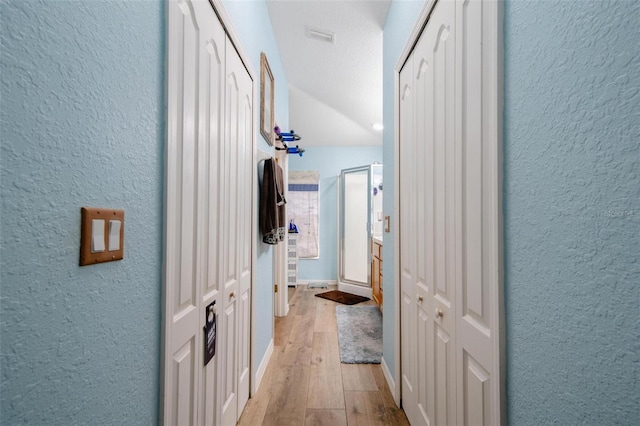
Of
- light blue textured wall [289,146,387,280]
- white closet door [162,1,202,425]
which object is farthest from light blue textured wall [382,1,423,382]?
light blue textured wall [289,146,387,280]

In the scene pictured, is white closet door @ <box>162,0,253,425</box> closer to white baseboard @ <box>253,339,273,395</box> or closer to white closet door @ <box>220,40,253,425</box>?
white closet door @ <box>220,40,253,425</box>

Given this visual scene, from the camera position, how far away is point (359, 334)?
2.70 m

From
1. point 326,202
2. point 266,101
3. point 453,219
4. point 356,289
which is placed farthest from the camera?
point 326,202

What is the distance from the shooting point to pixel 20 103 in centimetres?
43

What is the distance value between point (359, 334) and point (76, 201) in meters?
2.63

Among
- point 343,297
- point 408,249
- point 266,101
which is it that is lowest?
point 343,297

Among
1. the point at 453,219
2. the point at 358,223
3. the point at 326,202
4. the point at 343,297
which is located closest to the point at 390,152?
the point at 453,219

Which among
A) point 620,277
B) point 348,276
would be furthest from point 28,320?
point 348,276

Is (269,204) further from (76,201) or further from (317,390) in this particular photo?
(76,201)

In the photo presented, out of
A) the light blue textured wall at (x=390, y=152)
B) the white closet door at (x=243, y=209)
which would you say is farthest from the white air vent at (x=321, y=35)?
the white closet door at (x=243, y=209)

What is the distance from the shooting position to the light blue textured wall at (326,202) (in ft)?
15.6

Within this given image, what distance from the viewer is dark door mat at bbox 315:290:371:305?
3771 millimetres

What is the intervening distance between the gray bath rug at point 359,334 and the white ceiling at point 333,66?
2.63 meters

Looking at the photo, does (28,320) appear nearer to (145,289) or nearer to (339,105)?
(145,289)
